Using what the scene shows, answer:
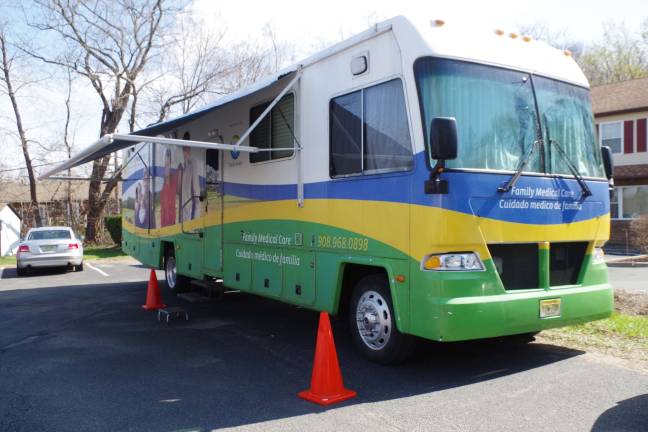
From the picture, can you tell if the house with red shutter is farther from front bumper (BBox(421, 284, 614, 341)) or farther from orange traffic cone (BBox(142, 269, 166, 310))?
orange traffic cone (BBox(142, 269, 166, 310))

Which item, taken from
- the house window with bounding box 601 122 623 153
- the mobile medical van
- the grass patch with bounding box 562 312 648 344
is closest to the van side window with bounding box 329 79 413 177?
the mobile medical van

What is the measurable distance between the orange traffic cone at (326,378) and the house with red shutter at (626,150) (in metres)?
21.0

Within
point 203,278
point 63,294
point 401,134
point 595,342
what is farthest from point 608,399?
point 63,294

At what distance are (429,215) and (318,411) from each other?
1.88m

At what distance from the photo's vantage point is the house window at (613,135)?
24938 millimetres

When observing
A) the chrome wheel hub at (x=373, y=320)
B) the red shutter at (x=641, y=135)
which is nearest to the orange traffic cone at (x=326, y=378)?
the chrome wheel hub at (x=373, y=320)

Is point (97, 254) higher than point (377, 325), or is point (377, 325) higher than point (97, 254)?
point (377, 325)

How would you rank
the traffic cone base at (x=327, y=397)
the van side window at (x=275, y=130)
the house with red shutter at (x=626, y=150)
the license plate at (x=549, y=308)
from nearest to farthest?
1. the traffic cone base at (x=327, y=397)
2. the license plate at (x=549, y=308)
3. the van side window at (x=275, y=130)
4. the house with red shutter at (x=626, y=150)

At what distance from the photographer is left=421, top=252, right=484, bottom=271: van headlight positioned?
5.16m

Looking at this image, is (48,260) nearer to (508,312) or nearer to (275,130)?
(275,130)

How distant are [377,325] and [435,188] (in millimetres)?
1603

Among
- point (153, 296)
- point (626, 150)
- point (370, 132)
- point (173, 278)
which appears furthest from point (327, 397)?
point (626, 150)

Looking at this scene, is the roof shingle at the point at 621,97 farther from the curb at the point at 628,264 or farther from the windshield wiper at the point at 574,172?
the windshield wiper at the point at 574,172

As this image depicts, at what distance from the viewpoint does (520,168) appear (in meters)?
5.50
